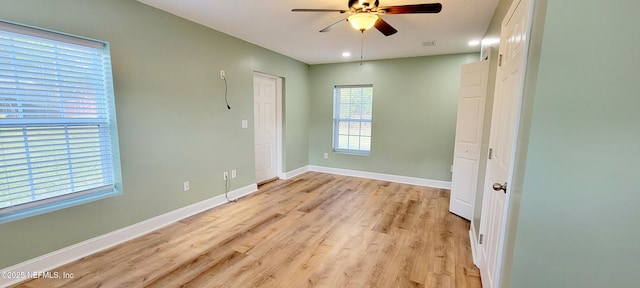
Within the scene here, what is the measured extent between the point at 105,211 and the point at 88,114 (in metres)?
0.91

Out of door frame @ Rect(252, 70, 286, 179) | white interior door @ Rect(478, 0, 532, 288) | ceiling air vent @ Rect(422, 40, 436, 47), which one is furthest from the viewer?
door frame @ Rect(252, 70, 286, 179)

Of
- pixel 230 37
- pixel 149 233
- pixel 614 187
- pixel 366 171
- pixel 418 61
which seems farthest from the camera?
pixel 366 171

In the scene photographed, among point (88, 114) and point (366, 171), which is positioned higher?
point (88, 114)

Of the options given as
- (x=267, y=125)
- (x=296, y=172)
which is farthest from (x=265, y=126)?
(x=296, y=172)

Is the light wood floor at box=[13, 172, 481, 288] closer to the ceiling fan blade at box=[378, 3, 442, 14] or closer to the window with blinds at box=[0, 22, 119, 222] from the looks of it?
the window with blinds at box=[0, 22, 119, 222]

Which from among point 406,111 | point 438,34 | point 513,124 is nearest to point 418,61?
point 406,111

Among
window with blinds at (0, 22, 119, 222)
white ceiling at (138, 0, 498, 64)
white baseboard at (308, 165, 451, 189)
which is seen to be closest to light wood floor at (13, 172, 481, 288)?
window with blinds at (0, 22, 119, 222)

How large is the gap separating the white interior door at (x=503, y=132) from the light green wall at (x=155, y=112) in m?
3.11

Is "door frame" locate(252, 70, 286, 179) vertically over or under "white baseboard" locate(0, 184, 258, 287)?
over

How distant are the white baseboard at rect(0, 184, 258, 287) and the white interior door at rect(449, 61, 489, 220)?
3318 millimetres

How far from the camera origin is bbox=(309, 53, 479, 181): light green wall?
14.4ft

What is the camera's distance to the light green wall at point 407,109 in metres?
4.39

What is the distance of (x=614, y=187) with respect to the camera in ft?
3.36

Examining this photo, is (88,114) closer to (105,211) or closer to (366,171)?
Result: (105,211)
